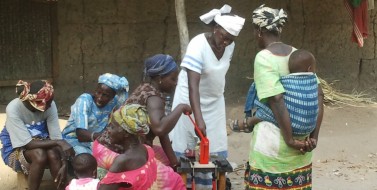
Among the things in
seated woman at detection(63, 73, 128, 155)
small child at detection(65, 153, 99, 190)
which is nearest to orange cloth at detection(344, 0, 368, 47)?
seated woman at detection(63, 73, 128, 155)

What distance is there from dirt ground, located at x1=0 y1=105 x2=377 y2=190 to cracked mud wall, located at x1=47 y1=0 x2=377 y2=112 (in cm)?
88

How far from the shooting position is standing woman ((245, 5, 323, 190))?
336 centimetres

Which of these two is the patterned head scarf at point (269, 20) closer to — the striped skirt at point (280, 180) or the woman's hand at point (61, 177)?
the striped skirt at point (280, 180)

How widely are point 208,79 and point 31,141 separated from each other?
1.42m

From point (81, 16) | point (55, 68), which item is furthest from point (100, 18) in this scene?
point (55, 68)

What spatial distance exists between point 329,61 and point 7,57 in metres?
4.83

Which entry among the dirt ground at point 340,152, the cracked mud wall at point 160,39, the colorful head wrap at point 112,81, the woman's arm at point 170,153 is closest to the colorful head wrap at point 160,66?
the woman's arm at point 170,153

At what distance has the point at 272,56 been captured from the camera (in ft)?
11.1

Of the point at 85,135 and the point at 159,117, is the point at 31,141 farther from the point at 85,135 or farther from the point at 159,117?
the point at 159,117

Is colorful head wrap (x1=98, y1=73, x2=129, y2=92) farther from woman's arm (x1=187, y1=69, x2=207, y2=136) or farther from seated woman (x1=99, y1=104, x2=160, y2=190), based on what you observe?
seated woman (x1=99, y1=104, x2=160, y2=190)

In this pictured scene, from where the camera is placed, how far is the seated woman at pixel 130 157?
3154 millimetres

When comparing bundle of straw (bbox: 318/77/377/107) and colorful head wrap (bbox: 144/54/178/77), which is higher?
colorful head wrap (bbox: 144/54/178/77)

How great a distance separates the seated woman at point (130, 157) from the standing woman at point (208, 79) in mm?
823

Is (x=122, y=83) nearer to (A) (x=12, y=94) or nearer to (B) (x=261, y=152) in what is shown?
(B) (x=261, y=152)
